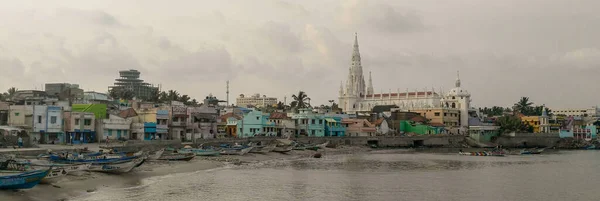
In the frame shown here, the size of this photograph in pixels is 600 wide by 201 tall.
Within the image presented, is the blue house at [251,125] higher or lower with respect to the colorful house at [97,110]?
lower

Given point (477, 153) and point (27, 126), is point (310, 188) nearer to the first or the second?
point (27, 126)

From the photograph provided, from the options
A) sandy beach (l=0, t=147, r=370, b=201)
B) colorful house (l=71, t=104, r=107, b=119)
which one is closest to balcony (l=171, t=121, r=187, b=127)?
colorful house (l=71, t=104, r=107, b=119)

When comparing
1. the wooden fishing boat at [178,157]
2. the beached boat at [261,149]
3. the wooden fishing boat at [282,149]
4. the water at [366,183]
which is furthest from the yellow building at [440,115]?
the wooden fishing boat at [178,157]

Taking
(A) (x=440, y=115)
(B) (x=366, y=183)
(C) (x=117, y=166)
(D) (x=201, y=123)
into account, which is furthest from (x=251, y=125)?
(A) (x=440, y=115)

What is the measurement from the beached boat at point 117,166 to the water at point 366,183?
1.92 meters

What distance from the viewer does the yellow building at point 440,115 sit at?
114938 millimetres

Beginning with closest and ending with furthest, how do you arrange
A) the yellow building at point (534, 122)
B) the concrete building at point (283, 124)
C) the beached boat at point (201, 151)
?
the beached boat at point (201, 151), the concrete building at point (283, 124), the yellow building at point (534, 122)

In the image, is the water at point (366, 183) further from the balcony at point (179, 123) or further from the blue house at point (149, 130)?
the balcony at point (179, 123)

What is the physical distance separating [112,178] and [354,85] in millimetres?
121697

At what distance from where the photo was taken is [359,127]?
9481 centimetres

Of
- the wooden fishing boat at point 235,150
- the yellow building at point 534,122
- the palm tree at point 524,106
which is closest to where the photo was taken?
the wooden fishing boat at point 235,150

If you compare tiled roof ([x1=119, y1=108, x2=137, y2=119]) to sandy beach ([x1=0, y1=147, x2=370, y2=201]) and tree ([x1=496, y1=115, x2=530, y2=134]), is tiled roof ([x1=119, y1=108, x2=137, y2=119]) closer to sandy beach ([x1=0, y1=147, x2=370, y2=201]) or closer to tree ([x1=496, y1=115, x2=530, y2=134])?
sandy beach ([x1=0, y1=147, x2=370, y2=201])

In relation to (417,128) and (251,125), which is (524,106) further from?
(251,125)

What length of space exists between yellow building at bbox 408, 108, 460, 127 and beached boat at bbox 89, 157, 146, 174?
8379cm
